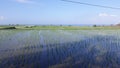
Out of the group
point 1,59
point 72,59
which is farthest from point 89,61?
point 1,59

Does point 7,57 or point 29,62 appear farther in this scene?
point 7,57

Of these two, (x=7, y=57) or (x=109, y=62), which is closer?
(x=109, y=62)

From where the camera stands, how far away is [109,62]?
8.63 m

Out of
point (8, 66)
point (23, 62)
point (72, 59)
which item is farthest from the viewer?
point (72, 59)

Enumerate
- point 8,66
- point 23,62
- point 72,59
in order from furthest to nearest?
1. point 72,59
2. point 23,62
3. point 8,66

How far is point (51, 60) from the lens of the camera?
8.98 metres

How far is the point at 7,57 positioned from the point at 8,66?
160cm

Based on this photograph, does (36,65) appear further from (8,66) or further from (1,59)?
(1,59)

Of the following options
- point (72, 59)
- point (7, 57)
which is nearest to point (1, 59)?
point (7, 57)

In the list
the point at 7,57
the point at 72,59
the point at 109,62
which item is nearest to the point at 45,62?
the point at 72,59

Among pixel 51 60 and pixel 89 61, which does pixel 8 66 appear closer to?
pixel 51 60

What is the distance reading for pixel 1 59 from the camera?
8891mm

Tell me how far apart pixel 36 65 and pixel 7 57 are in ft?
6.30

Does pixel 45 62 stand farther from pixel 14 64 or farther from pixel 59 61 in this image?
pixel 14 64
